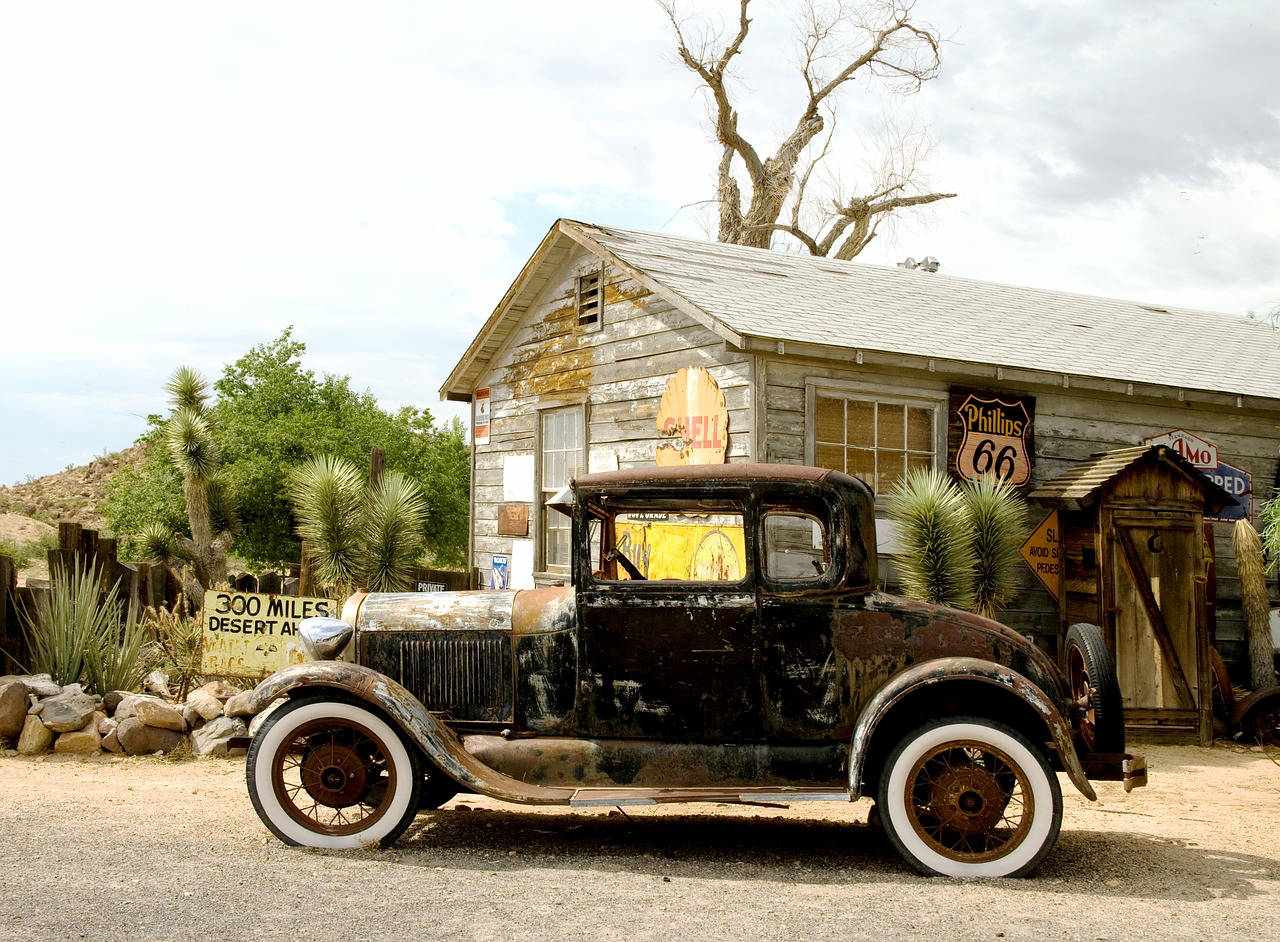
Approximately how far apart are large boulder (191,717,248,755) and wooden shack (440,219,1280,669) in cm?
417

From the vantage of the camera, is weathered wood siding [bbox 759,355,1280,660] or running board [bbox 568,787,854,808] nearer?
running board [bbox 568,787,854,808]

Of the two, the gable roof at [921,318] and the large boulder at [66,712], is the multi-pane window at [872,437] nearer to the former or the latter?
the gable roof at [921,318]

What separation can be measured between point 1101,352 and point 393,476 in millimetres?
7863

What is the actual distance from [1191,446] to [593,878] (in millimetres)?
9455

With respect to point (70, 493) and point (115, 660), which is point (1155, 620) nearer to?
point (115, 660)

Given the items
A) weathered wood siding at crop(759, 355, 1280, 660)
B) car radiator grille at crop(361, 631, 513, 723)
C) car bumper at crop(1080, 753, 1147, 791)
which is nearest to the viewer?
car bumper at crop(1080, 753, 1147, 791)

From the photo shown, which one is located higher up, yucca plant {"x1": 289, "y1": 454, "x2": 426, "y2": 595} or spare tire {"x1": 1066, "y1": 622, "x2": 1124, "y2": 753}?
yucca plant {"x1": 289, "y1": 454, "x2": 426, "y2": 595}

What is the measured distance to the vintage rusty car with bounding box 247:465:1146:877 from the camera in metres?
5.14

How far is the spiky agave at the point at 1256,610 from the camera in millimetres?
11281

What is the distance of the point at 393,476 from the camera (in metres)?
12.3

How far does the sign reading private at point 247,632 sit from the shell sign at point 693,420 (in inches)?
139

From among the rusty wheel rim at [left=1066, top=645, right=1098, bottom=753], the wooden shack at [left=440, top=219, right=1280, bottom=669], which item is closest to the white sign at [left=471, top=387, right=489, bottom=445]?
the wooden shack at [left=440, top=219, right=1280, bottom=669]

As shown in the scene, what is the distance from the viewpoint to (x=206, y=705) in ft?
28.8

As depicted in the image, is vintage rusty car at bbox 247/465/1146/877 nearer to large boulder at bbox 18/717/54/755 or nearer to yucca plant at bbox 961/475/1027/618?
large boulder at bbox 18/717/54/755
